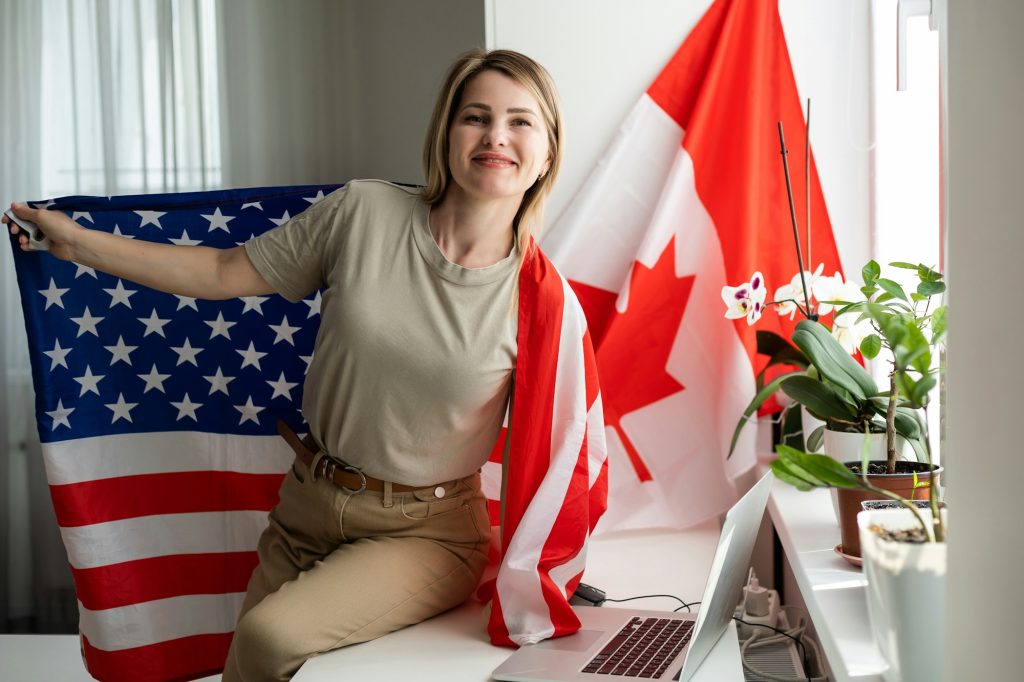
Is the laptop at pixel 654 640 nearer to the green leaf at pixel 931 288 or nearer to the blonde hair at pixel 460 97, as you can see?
the green leaf at pixel 931 288

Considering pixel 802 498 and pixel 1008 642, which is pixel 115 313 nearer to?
pixel 802 498

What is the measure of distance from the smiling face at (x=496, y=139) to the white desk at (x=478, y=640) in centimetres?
64

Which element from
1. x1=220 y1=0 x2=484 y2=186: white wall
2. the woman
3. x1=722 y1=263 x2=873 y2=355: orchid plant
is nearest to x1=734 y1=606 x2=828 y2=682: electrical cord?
the woman

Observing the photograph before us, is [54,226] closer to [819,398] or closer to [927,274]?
[819,398]

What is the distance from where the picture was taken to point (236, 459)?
1807 millimetres

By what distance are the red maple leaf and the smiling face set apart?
559 millimetres

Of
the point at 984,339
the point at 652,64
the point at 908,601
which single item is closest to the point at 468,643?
the point at 908,601

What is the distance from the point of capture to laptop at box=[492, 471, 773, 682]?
108 centimetres

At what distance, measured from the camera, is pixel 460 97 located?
1.48 m

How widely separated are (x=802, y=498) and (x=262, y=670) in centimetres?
94

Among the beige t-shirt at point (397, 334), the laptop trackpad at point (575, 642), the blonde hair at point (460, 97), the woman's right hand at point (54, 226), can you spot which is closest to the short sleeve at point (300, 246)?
the beige t-shirt at point (397, 334)

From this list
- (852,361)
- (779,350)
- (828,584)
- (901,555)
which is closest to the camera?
(901,555)

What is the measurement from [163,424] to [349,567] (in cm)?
64

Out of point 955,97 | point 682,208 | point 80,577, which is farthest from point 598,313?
point 955,97
